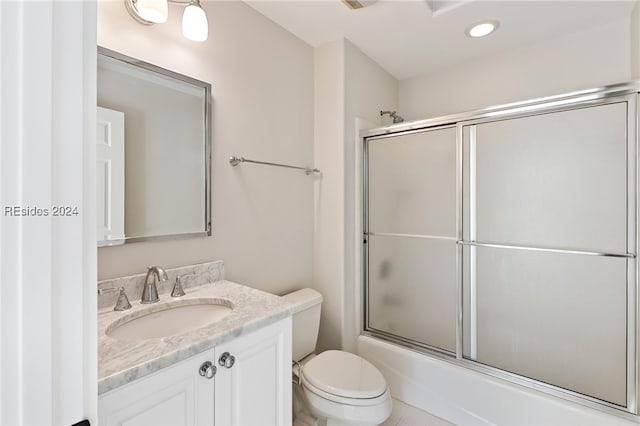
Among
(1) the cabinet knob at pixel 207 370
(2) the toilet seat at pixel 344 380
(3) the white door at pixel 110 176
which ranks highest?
(3) the white door at pixel 110 176

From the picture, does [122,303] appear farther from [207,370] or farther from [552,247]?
[552,247]

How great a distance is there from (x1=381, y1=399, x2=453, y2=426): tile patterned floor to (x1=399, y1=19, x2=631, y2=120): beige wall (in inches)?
84.5

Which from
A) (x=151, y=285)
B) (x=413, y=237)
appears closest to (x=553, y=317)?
(x=413, y=237)

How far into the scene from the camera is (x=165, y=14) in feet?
3.87

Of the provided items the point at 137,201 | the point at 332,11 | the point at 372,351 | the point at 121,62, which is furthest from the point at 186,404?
the point at 332,11

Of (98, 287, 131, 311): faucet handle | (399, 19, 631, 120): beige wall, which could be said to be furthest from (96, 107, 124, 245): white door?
(399, 19, 631, 120): beige wall

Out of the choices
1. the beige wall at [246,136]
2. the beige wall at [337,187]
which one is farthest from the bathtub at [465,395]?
the beige wall at [246,136]

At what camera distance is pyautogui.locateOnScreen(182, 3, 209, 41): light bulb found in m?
1.24

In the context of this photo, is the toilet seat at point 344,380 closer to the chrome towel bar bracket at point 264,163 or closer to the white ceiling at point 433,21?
the chrome towel bar bracket at point 264,163

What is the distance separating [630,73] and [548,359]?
1710 millimetres

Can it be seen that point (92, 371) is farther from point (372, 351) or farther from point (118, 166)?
point (372, 351)

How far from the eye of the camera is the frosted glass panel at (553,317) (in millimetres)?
1429

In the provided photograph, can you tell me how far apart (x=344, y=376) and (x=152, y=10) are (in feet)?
5.88

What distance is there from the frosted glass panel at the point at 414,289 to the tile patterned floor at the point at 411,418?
402mm
